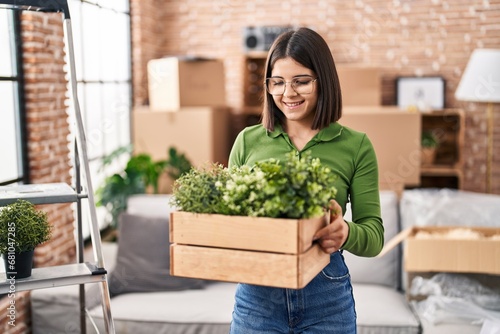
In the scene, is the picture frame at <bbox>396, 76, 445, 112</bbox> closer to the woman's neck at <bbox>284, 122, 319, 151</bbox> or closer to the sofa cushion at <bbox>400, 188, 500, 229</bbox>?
the sofa cushion at <bbox>400, 188, 500, 229</bbox>

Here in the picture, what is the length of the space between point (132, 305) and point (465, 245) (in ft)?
5.06

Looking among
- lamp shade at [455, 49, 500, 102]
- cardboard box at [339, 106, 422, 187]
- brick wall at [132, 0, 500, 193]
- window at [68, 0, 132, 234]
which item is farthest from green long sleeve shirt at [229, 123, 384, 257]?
brick wall at [132, 0, 500, 193]

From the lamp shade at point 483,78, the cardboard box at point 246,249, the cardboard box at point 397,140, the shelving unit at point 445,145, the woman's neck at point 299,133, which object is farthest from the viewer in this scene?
the shelving unit at point 445,145

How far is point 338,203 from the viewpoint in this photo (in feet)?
5.12

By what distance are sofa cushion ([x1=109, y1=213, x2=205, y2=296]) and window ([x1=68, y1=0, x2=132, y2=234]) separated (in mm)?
1247

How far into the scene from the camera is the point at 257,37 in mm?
5902

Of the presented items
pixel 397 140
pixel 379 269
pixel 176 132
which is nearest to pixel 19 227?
pixel 379 269

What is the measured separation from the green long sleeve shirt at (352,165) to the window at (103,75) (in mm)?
2807

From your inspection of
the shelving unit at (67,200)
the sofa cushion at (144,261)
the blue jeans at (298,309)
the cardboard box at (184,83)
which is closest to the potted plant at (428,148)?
the cardboard box at (184,83)

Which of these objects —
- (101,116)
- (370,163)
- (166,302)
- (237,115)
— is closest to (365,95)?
(237,115)

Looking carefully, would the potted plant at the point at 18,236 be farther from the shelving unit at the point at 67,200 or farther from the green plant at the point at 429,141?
the green plant at the point at 429,141

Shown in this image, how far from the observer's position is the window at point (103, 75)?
4449 mm

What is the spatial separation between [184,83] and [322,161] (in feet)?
11.3

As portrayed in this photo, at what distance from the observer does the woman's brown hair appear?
1.58 m
